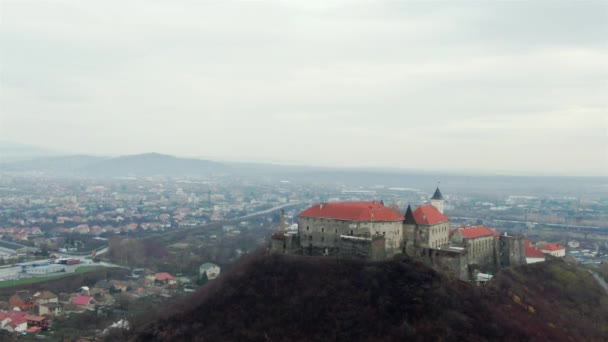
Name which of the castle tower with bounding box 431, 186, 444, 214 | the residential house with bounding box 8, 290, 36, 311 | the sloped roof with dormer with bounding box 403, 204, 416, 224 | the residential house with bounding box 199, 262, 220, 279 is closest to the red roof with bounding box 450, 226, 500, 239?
the castle tower with bounding box 431, 186, 444, 214

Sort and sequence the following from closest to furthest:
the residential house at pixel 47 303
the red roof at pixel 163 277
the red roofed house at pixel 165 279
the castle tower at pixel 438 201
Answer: the castle tower at pixel 438 201 < the residential house at pixel 47 303 < the red roofed house at pixel 165 279 < the red roof at pixel 163 277

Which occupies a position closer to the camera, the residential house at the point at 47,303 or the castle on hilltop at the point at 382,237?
the castle on hilltop at the point at 382,237

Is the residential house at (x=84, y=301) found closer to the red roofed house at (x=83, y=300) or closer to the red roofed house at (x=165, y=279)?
the red roofed house at (x=83, y=300)

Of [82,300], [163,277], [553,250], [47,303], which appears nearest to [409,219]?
[553,250]

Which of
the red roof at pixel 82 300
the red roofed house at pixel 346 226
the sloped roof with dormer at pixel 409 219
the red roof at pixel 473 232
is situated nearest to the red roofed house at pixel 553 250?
the red roof at pixel 473 232

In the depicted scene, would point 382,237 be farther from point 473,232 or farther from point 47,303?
point 47,303

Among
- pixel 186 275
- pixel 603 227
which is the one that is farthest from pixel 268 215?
pixel 603 227

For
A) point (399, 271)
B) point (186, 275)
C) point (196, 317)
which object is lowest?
point (186, 275)

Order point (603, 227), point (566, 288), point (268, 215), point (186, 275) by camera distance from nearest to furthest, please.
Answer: point (566, 288)
point (186, 275)
point (603, 227)
point (268, 215)

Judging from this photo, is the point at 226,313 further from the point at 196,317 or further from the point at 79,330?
the point at 79,330
